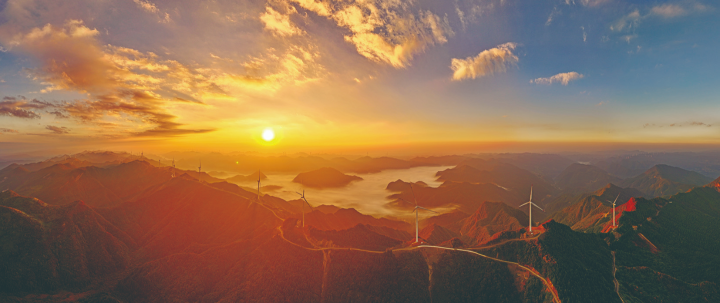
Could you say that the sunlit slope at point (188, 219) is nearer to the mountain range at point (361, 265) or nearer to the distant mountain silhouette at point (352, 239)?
the mountain range at point (361, 265)

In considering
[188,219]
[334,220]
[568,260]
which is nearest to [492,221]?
[568,260]

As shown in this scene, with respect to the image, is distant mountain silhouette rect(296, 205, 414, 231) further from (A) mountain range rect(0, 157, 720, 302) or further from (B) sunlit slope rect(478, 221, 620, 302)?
(B) sunlit slope rect(478, 221, 620, 302)

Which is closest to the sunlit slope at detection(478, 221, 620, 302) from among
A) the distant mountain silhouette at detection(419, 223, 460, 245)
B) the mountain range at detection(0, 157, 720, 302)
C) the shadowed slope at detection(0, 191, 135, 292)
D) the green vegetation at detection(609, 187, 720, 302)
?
the mountain range at detection(0, 157, 720, 302)

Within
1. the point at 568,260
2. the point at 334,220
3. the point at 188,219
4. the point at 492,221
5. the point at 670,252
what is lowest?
the point at 334,220

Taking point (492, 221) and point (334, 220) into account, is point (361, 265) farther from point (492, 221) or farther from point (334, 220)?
point (492, 221)

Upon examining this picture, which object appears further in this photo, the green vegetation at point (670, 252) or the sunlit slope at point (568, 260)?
the green vegetation at point (670, 252)

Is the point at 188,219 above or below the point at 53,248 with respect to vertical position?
below

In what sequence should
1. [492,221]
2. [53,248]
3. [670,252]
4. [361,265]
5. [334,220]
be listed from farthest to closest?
[334,220]
[492,221]
[53,248]
[670,252]
[361,265]

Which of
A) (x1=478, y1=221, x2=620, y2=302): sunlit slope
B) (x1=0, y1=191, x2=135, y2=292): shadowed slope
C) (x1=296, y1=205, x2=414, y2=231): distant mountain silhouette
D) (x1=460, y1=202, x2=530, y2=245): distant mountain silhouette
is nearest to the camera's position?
(x1=478, y1=221, x2=620, y2=302): sunlit slope

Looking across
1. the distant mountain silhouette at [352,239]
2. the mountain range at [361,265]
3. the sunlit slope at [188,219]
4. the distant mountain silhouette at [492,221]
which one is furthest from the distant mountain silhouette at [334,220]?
the distant mountain silhouette at [492,221]

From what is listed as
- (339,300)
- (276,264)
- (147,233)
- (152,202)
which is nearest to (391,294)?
(339,300)

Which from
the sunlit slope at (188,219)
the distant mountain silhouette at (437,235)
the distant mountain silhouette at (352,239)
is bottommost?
the distant mountain silhouette at (437,235)
